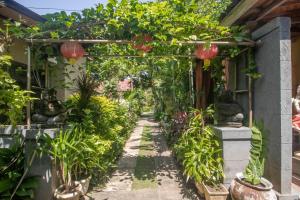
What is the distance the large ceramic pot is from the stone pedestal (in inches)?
17.1

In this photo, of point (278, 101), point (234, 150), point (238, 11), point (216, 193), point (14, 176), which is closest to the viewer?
point (14, 176)

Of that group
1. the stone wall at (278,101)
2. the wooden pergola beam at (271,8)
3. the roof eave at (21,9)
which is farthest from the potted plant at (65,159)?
the wooden pergola beam at (271,8)

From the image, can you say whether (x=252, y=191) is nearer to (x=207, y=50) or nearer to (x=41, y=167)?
(x=207, y=50)

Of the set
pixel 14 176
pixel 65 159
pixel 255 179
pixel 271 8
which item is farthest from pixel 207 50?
pixel 14 176

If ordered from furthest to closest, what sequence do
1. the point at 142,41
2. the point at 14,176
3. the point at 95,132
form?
the point at 95,132, the point at 142,41, the point at 14,176

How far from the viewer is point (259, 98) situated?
414cm

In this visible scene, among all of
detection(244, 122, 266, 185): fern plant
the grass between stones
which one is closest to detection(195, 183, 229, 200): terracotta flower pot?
detection(244, 122, 266, 185): fern plant

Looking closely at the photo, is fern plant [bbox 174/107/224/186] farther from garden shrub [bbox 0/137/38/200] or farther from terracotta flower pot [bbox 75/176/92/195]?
garden shrub [bbox 0/137/38/200]

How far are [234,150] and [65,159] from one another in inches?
107

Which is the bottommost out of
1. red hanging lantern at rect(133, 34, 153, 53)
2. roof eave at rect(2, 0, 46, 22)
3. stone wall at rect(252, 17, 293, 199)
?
stone wall at rect(252, 17, 293, 199)

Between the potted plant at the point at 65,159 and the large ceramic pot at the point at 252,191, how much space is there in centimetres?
238

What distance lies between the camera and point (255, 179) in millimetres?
3426

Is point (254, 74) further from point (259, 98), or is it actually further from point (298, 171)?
point (298, 171)

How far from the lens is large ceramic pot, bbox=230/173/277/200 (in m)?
3.20
